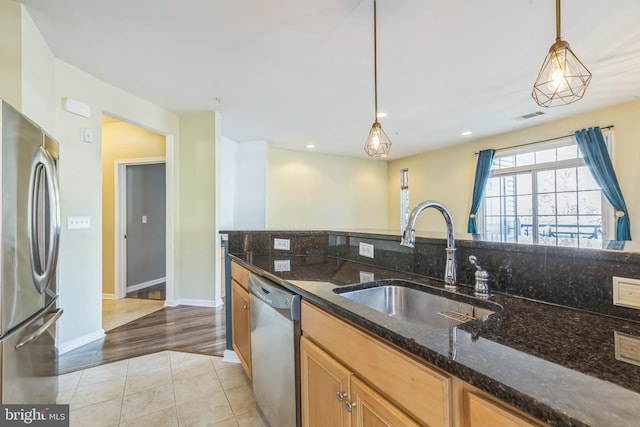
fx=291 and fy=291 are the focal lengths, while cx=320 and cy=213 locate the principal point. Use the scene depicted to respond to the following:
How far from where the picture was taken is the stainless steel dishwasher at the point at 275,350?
1288 mm

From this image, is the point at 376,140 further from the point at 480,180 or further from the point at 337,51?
the point at 480,180

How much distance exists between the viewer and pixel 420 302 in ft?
4.23

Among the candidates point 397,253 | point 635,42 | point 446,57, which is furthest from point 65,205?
point 635,42

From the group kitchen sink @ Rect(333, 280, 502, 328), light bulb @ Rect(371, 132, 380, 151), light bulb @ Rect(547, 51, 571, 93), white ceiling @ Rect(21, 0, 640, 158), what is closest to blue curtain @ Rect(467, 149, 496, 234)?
white ceiling @ Rect(21, 0, 640, 158)

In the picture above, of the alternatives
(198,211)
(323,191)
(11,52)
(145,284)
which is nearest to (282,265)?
(11,52)

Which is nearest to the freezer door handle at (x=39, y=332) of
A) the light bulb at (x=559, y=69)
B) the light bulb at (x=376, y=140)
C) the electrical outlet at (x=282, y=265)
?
the electrical outlet at (x=282, y=265)

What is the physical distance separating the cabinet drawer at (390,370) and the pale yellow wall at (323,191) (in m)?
4.22

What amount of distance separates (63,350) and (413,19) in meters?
3.81

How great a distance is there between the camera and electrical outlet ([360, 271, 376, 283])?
1396 mm

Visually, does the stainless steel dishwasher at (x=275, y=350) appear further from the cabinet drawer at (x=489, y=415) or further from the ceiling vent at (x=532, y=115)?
the ceiling vent at (x=532, y=115)

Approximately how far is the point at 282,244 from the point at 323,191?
3.91 meters

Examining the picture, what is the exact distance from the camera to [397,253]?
5.37 ft

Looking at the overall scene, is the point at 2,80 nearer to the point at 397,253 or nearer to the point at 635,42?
the point at 397,253

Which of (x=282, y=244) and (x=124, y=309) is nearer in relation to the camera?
(x=282, y=244)
